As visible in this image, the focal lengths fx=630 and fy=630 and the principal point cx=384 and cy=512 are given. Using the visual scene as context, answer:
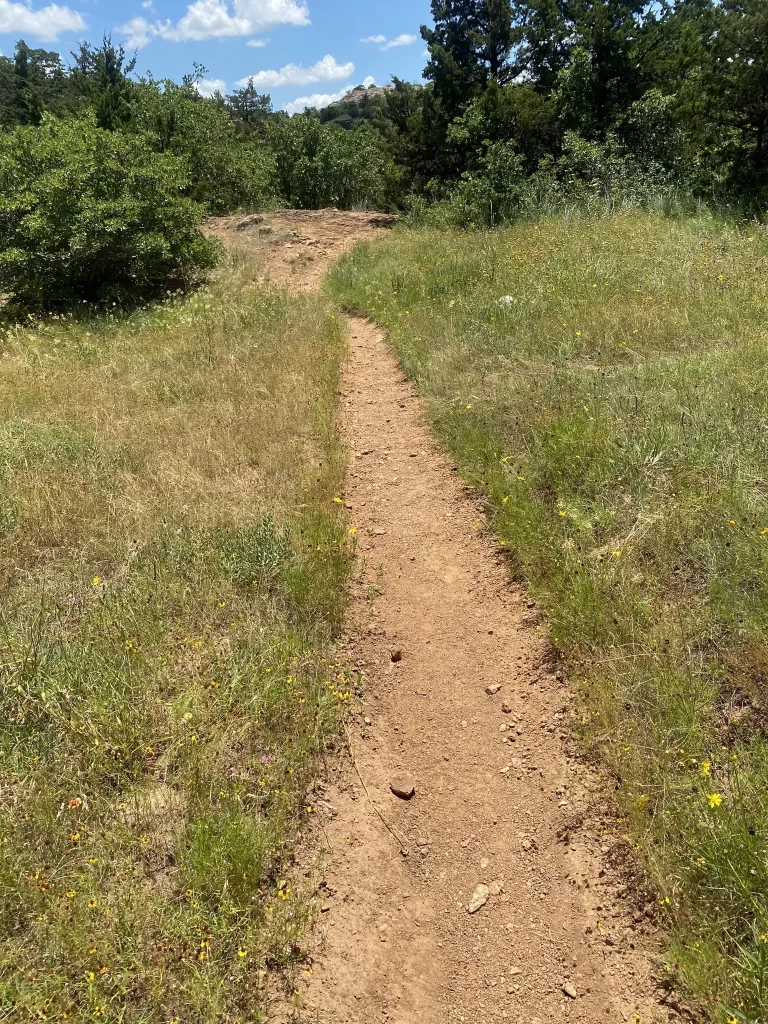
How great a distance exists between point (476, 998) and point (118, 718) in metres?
1.94

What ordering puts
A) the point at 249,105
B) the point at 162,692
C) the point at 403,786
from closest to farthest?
1. the point at 403,786
2. the point at 162,692
3. the point at 249,105

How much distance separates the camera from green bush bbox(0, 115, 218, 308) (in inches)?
382

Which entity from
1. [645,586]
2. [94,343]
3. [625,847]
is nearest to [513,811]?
[625,847]

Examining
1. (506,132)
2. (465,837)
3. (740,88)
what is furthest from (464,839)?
(506,132)

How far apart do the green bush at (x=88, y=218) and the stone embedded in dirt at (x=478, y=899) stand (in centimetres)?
1020

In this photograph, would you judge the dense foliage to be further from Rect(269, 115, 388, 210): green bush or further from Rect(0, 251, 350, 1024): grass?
Rect(0, 251, 350, 1024): grass

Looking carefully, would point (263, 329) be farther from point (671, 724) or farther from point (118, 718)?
point (671, 724)

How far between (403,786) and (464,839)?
0.37m

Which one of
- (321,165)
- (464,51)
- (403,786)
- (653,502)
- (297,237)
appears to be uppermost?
(464,51)

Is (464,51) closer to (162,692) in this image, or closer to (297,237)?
(297,237)

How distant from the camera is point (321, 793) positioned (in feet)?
9.78

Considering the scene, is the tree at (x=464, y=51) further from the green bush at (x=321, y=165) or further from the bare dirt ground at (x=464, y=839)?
the bare dirt ground at (x=464, y=839)

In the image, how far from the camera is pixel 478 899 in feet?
8.54

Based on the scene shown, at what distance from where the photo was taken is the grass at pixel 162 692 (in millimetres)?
2273
